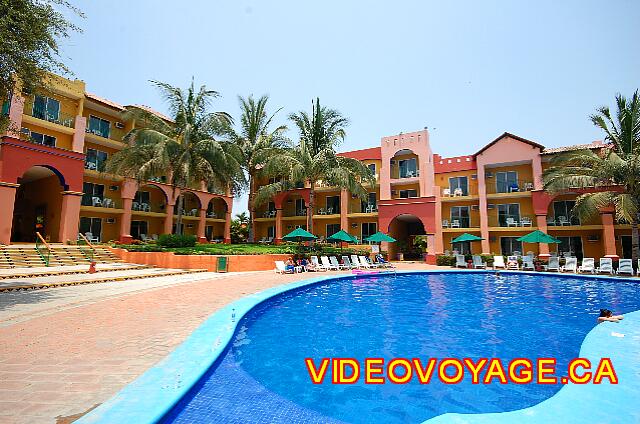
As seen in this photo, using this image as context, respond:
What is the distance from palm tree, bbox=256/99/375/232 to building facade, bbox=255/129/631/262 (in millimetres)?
5444

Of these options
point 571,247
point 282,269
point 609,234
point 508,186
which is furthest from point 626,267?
point 282,269

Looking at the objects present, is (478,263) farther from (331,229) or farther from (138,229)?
(138,229)

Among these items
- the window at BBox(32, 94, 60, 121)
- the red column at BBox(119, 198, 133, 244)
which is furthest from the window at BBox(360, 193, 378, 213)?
the window at BBox(32, 94, 60, 121)

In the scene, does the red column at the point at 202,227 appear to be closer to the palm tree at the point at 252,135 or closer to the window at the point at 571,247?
the palm tree at the point at 252,135

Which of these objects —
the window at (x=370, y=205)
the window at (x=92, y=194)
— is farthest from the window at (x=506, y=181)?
the window at (x=92, y=194)

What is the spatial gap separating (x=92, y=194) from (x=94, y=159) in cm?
288

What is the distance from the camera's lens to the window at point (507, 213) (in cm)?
2805

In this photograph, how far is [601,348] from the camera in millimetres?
5414

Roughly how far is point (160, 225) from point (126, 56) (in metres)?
21.7

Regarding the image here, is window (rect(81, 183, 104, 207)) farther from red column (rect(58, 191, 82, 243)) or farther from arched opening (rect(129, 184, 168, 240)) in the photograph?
red column (rect(58, 191, 82, 243))

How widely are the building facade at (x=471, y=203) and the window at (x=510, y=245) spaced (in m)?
0.07

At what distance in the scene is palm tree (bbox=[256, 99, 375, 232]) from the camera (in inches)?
947

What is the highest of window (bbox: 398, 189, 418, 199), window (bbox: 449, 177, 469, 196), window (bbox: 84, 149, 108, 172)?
window (bbox: 84, 149, 108, 172)

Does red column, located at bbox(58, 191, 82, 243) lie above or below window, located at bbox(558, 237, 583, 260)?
above
